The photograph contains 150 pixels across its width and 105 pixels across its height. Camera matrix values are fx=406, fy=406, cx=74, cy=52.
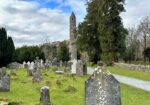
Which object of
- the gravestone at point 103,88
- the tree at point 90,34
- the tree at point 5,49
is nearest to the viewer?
the gravestone at point 103,88

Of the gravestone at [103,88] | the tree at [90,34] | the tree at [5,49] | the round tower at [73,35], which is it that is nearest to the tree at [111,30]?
the tree at [90,34]

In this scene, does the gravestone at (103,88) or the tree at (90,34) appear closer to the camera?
the gravestone at (103,88)

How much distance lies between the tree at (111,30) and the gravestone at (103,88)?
5838 centimetres

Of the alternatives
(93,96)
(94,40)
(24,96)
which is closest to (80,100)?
(24,96)

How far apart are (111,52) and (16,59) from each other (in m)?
18.2

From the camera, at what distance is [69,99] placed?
17.4 metres

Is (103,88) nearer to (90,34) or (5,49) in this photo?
(5,49)

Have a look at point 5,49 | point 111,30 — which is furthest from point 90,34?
point 5,49

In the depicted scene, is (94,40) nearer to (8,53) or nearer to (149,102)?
(8,53)

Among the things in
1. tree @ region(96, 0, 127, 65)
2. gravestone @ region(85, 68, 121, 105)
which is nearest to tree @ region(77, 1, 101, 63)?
tree @ region(96, 0, 127, 65)

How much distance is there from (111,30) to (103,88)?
59146mm

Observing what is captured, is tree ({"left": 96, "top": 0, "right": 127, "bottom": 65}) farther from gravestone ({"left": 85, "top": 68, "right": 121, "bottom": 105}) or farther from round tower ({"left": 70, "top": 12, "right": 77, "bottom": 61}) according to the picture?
gravestone ({"left": 85, "top": 68, "right": 121, "bottom": 105})

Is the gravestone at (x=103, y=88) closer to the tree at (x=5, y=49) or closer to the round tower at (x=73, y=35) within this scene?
the tree at (x=5, y=49)

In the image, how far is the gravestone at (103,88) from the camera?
934 centimetres
